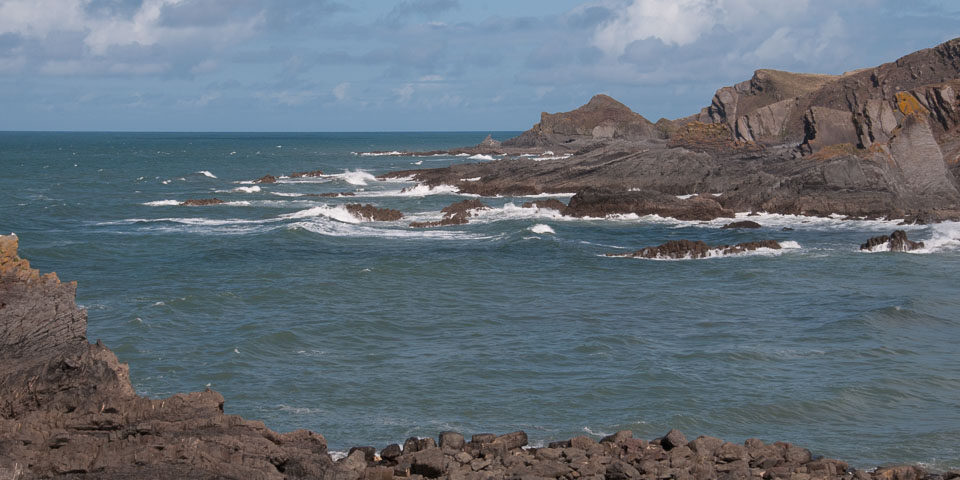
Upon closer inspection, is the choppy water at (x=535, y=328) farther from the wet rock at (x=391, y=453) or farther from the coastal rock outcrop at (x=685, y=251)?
the wet rock at (x=391, y=453)

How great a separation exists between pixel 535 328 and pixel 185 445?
41.8ft

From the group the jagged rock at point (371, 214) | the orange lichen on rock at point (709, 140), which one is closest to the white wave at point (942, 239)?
the jagged rock at point (371, 214)

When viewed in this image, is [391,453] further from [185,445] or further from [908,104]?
[908,104]

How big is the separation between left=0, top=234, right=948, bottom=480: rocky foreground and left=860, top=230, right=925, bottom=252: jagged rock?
2348cm

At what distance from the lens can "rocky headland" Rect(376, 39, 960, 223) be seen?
46062 millimetres

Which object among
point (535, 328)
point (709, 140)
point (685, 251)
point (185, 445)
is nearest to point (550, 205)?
point (685, 251)

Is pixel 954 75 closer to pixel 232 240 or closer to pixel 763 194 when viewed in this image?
pixel 763 194

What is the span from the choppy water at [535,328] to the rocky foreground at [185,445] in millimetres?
1830

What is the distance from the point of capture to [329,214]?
46.9 meters

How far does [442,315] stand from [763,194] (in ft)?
96.9

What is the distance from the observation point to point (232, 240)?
3750 centimetres

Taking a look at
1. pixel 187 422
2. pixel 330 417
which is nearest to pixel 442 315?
pixel 330 417

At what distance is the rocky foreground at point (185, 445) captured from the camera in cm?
1007

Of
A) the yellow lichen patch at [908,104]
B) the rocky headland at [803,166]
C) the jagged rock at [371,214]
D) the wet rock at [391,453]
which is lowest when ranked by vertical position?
the wet rock at [391,453]
